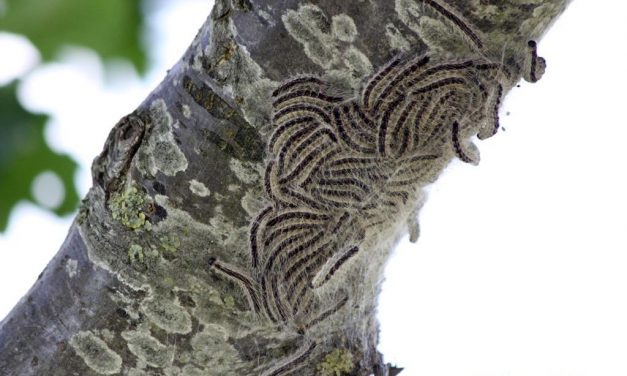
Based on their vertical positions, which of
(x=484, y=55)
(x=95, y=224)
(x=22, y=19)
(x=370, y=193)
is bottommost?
(x=95, y=224)

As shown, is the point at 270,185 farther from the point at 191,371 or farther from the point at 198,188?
the point at 191,371

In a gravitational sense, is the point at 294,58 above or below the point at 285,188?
above

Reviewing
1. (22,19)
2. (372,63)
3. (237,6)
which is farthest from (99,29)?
(372,63)

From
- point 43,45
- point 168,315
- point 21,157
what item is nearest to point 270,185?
point 168,315

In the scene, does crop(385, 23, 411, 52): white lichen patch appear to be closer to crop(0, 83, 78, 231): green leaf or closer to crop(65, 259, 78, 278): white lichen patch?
crop(65, 259, 78, 278): white lichen patch

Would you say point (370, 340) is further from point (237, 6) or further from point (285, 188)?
point (237, 6)

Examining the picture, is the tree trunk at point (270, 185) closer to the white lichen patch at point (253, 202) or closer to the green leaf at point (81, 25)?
the white lichen patch at point (253, 202)
